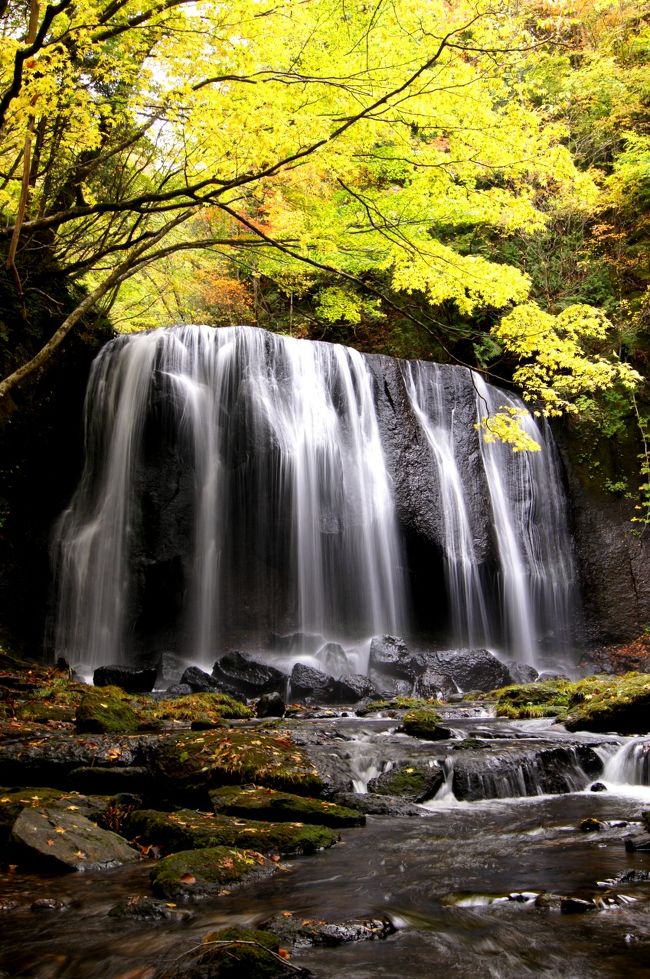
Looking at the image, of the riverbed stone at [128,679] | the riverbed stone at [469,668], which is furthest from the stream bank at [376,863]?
the riverbed stone at [469,668]

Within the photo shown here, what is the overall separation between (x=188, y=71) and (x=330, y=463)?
8.87 meters

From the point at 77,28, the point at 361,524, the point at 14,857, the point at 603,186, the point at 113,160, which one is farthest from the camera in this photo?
the point at 603,186

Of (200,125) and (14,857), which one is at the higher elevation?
(200,125)

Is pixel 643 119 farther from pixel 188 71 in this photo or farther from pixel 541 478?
pixel 188 71

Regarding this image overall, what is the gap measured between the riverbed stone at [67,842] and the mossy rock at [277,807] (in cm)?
75

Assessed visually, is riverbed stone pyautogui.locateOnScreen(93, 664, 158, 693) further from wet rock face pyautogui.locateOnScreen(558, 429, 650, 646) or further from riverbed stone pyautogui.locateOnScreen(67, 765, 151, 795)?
wet rock face pyautogui.locateOnScreen(558, 429, 650, 646)

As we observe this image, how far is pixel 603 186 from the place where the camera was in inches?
706

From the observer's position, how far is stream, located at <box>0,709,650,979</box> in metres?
2.73

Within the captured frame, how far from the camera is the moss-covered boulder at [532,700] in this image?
30.3 feet

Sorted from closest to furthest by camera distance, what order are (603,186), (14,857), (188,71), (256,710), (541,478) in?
(14,857) < (188,71) < (256,710) < (541,478) < (603,186)

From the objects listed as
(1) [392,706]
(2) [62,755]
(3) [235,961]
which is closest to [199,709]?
(1) [392,706]

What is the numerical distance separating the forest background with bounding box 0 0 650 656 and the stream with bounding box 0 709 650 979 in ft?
13.2

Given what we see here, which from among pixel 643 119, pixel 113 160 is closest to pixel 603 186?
pixel 643 119

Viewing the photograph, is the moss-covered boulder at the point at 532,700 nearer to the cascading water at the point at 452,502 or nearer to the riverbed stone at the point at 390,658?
the riverbed stone at the point at 390,658
